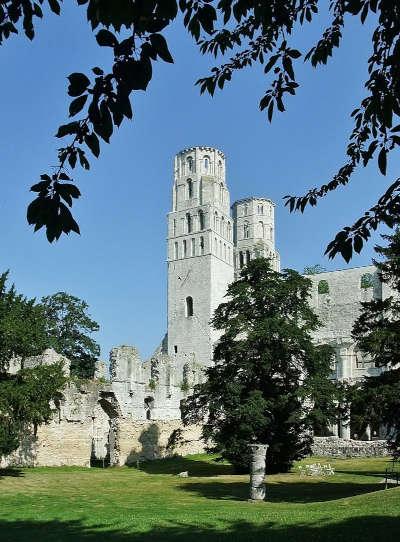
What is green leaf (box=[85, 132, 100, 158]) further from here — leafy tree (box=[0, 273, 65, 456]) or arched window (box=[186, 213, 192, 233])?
arched window (box=[186, 213, 192, 233])

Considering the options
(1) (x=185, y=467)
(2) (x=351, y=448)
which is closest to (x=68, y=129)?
(1) (x=185, y=467)

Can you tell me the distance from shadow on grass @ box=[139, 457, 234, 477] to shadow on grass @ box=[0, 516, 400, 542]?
15.3 m

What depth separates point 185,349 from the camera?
203 feet

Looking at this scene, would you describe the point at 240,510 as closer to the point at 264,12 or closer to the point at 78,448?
the point at 264,12

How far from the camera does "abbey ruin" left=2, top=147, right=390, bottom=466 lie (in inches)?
1223

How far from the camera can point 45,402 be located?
73.4 ft

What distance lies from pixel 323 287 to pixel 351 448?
26.8 m

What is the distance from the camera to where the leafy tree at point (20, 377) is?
21562 millimetres

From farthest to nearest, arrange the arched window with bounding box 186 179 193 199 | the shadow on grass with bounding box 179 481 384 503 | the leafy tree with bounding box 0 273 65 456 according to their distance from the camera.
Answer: the arched window with bounding box 186 179 193 199
the leafy tree with bounding box 0 273 65 456
the shadow on grass with bounding box 179 481 384 503

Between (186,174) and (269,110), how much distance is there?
63129 mm

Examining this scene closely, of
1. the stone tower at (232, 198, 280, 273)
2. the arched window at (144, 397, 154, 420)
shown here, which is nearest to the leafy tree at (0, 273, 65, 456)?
the arched window at (144, 397, 154, 420)

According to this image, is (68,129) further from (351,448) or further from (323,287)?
(323,287)

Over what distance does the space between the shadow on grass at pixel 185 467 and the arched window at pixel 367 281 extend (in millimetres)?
29634

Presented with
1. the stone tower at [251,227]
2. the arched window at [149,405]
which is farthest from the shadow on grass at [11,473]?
the stone tower at [251,227]
